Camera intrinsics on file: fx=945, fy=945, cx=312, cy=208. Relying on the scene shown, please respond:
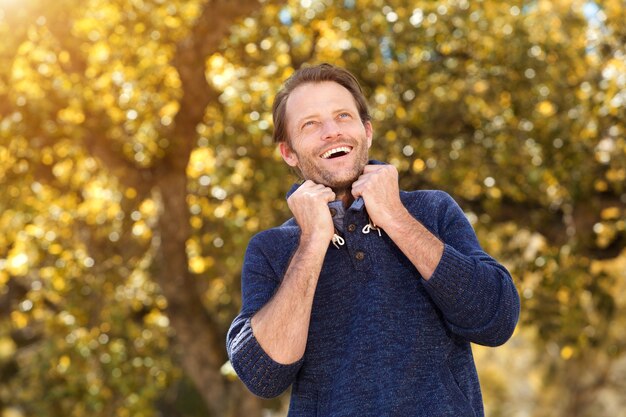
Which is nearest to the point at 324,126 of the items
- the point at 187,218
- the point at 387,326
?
the point at 387,326

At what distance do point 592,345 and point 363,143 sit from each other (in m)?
8.53

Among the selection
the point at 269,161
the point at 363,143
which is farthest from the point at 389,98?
the point at 363,143

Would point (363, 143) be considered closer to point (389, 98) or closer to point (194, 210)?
point (389, 98)

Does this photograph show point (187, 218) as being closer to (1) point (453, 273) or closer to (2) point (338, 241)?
(2) point (338, 241)

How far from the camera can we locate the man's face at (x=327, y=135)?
2.83 metres

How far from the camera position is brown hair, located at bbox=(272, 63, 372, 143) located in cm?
298

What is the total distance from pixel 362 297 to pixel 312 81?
737 millimetres

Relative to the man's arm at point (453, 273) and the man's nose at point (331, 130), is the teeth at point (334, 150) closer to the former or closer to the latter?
the man's nose at point (331, 130)

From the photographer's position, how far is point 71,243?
34.6ft

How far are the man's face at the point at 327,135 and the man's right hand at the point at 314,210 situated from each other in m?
0.08

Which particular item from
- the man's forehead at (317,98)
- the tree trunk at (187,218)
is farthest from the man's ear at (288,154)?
the tree trunk at (187,218)

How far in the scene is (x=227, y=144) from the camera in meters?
9.46

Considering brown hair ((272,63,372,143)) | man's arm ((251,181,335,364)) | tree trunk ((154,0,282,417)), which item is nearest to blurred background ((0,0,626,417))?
tree trunk ((154,0,282,417))

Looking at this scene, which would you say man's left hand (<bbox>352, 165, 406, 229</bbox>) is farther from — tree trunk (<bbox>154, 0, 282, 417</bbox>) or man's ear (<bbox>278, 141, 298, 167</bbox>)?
tree trunk (<bbox>154, 0, 282, 417</bbox>)
